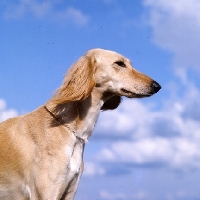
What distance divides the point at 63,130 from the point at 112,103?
1.33m

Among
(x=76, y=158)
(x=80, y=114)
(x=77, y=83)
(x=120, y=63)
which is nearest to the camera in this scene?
(x=76, y=158)

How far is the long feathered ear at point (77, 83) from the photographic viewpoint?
22.2 feet

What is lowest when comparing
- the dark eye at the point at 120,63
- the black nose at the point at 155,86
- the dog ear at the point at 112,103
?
the dog ear at the point at 112,103

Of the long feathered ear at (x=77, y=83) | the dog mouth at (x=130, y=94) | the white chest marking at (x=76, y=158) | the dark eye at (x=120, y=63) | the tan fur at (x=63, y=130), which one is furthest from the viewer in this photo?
the dark eye at (x=120, y=63)

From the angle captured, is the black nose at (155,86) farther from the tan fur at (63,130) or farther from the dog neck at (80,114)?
the dog neck at (80,114)

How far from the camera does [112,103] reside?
7699 millimetres

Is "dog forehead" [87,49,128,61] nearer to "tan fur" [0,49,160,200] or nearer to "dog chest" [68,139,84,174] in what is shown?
"tan fur" [0,49,160,200]

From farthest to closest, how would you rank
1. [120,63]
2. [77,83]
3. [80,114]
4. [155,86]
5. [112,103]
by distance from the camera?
[112,103] < [120,63] < [155,86] < [80,114] < [77,83]

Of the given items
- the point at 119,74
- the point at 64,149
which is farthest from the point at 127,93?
the point at 64,149

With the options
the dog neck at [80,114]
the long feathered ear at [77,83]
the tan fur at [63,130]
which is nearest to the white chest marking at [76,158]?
the tan fur at [63,130]

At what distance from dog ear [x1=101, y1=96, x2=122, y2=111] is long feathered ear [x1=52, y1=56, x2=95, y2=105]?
87 centimetres

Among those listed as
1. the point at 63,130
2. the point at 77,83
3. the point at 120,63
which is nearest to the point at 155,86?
the point at 120,63

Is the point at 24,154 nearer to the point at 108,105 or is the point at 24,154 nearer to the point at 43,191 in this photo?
the point at 43,191

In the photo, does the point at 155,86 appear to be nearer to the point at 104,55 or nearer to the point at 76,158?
the point at 104,55
